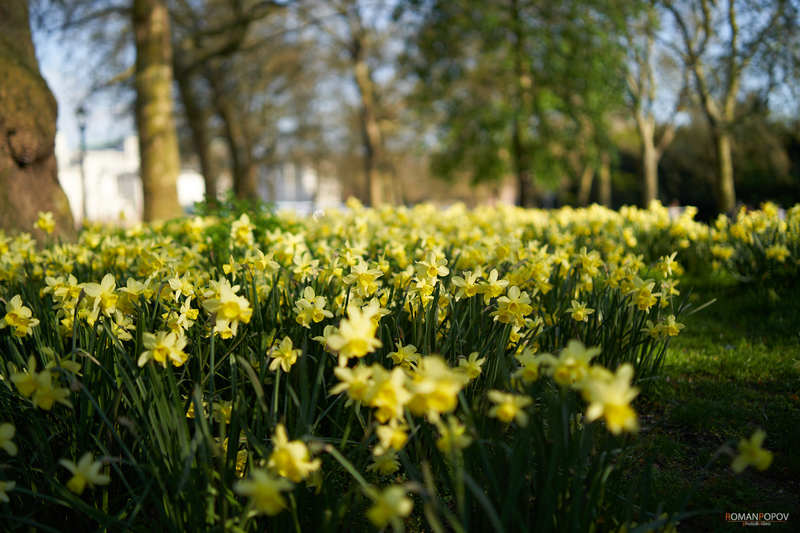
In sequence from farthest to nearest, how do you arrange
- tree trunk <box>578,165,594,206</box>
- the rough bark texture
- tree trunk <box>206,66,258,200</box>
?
tree trunk <box>578,165,594,206</box> < tree trunk <box>206,66,258,200</box> < the rough bark texture

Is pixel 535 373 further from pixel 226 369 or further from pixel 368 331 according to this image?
pixel 226 369

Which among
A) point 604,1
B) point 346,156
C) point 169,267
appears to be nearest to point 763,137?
point 604,1

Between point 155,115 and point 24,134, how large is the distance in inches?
187

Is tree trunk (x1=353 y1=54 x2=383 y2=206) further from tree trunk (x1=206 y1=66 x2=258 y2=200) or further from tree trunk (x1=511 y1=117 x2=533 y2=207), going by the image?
tree trunk (x1=511 y1=117 x2=533 y2=207)

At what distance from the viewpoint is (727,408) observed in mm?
2607

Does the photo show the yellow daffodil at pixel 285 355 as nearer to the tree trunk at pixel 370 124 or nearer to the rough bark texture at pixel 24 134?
the rough bark texture at pixel 24 134

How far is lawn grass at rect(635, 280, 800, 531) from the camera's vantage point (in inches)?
76.9

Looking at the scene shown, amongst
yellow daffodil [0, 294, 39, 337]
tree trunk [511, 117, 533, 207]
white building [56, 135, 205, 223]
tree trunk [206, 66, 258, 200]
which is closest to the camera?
yellow daffodil [0, 294, 39, 337]

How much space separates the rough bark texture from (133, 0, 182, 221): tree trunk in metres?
3.92

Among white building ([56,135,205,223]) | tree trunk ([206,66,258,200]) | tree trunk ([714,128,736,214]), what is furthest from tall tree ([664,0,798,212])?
white building ([56,135,205,223])

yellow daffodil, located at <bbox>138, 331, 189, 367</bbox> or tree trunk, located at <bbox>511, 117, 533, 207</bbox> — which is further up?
tree trunk, located at <bbox>511, 117, 533, 207</bbox>

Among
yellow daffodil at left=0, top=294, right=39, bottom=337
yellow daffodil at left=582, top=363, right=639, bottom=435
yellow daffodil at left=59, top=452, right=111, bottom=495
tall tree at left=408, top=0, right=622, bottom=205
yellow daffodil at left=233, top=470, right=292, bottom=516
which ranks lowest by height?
yellow daffodil at left=59, top=452, right=111, bottom=495

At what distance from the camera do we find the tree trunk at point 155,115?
30.9ft

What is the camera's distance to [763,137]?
18.0 meters
